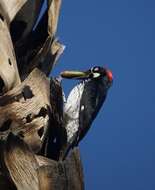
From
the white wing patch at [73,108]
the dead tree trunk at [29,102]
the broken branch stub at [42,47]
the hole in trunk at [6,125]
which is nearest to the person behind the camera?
the dead tree trunk at [29,102]

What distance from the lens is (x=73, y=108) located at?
13.4 feet

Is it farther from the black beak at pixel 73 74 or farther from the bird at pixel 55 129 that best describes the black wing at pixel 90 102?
the bird at pixel 55 129

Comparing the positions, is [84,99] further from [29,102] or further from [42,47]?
[29,102]

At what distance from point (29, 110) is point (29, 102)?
0.16 ft

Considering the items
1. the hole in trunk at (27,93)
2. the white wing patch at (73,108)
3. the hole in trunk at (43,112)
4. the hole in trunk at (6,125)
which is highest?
the hole in trunk at (27,93)

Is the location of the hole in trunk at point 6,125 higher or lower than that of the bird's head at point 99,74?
lower

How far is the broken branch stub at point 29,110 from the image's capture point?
2613 mm

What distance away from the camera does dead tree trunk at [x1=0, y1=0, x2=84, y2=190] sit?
97.8 inches

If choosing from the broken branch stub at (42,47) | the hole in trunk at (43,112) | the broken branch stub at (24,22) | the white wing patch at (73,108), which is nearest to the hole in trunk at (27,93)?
the hole in trunk at (43,112)

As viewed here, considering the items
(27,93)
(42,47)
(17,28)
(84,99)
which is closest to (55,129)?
(27,93)

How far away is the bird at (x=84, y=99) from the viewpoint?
3677 mm

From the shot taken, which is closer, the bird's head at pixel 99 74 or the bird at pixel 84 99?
the bird at pixel 84 99

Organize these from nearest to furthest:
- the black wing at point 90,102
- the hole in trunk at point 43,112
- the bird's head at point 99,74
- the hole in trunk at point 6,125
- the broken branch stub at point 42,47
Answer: the hole in trunk at point 6,125 → the hole in trunk at point 43,112 → the broken branch stub at point 42,47 → the black wing at point 90,102 → the bird's head at point 99,74

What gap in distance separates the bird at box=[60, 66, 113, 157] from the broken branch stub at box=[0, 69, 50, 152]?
1.46ft
